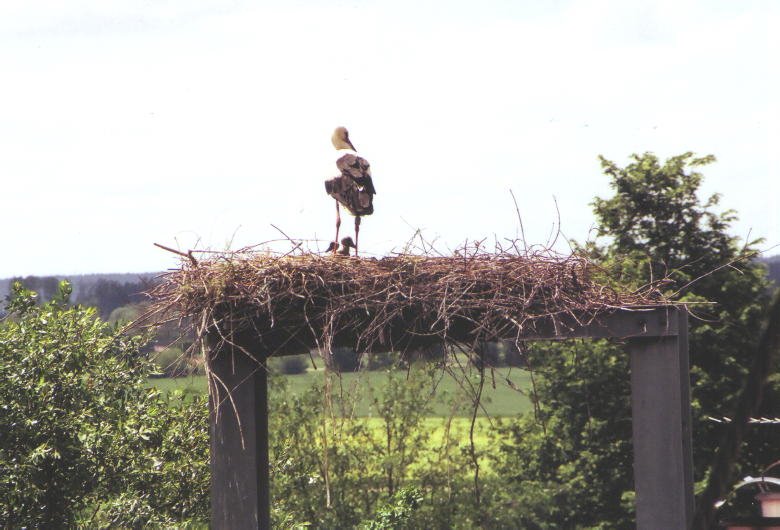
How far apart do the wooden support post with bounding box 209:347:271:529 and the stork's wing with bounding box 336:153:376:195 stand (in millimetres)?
1037

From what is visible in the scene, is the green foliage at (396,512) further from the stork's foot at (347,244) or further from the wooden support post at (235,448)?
the wooden support post at (235,448)

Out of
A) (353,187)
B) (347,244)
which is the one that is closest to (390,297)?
(347,244)

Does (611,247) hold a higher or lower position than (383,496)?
higher

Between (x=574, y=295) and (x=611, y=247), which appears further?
(x=611, y=247)

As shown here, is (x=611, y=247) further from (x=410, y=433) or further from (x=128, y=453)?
(x=128, y=453)

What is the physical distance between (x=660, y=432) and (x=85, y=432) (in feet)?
17.3

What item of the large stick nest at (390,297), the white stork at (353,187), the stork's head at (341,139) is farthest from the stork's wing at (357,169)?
the large stick nest at (390,297)

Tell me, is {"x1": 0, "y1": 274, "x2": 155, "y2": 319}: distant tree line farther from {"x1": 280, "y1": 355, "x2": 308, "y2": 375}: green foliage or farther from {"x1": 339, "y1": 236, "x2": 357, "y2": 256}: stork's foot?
{"x1": 280, "y1": 355, "x2": 308, "y2": 375}: green foliage

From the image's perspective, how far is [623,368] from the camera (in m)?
17.0

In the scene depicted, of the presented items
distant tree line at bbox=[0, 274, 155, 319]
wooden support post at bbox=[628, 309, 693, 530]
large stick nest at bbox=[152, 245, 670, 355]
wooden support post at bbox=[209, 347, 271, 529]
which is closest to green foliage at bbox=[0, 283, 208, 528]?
distant tree line at bbox=[0, 274, 155, 319]

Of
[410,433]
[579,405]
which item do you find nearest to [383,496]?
[410,433]

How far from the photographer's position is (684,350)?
398cm

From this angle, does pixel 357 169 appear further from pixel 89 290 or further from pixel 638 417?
pixel 89 290

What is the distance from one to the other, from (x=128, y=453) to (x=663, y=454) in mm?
5801
